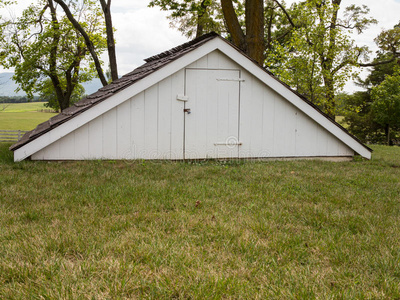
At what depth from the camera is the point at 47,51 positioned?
23.4 metres

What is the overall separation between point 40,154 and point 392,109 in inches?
1198

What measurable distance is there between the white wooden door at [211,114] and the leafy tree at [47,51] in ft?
56.5

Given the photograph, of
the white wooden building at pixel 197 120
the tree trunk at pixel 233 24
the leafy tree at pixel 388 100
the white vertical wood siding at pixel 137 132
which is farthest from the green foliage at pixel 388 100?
the white vertical wood siding at pixel 137 132

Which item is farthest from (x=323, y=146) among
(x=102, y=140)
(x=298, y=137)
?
(x=102, y=140)

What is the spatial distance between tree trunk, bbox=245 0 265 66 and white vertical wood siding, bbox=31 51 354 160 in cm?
510

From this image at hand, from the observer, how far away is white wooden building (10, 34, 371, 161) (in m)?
7.33

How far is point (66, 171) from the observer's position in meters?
6.29

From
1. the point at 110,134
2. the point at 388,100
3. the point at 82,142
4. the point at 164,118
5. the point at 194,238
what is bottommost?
the point at 194,238

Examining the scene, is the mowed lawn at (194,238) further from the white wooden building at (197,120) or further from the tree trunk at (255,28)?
the tree trunk at (255,28)

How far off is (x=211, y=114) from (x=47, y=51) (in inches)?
768

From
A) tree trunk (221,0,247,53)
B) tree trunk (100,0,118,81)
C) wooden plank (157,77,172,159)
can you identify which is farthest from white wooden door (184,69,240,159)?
tree trunk (100,0,118,81)

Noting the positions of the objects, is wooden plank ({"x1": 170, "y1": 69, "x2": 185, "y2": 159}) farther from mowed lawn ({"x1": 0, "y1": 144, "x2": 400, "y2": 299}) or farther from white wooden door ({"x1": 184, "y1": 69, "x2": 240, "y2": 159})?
mowed lawn ({"x1": 0, "y1": 144, "x2": 400, "y2": 299})

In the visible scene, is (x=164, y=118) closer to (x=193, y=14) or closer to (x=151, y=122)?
(x=151, y=122)

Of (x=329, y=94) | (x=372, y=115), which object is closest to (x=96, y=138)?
(x=329, y=94)
